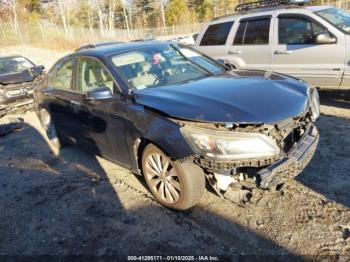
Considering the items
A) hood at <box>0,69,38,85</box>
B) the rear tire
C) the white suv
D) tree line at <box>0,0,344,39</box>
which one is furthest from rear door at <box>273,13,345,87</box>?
tree line at <box>0,0,344,39</box>

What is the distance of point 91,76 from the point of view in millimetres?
4375

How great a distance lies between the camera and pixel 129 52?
14.1 ft

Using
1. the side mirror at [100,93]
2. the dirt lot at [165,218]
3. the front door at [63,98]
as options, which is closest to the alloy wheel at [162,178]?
the dirt lot at [165,218]

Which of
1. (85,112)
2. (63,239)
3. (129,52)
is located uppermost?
(129,52)

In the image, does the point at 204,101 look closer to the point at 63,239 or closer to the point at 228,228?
the point at 228,228

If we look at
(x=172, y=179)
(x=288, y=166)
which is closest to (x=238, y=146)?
(x=288, y=166)

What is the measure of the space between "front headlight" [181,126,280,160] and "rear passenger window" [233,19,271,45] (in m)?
4.30

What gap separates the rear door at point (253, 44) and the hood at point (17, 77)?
18.9 feet

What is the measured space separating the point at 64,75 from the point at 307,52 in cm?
425

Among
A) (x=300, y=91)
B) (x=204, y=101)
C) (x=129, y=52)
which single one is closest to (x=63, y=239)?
(x=204, y=101)

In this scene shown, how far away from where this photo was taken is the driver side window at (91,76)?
13.3ft

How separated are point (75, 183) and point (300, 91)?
10.1 feet

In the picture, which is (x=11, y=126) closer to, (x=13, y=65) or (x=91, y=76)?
(x=13, y=65)

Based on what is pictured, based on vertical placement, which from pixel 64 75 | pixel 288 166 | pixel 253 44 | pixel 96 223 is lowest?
pixel 96 223
